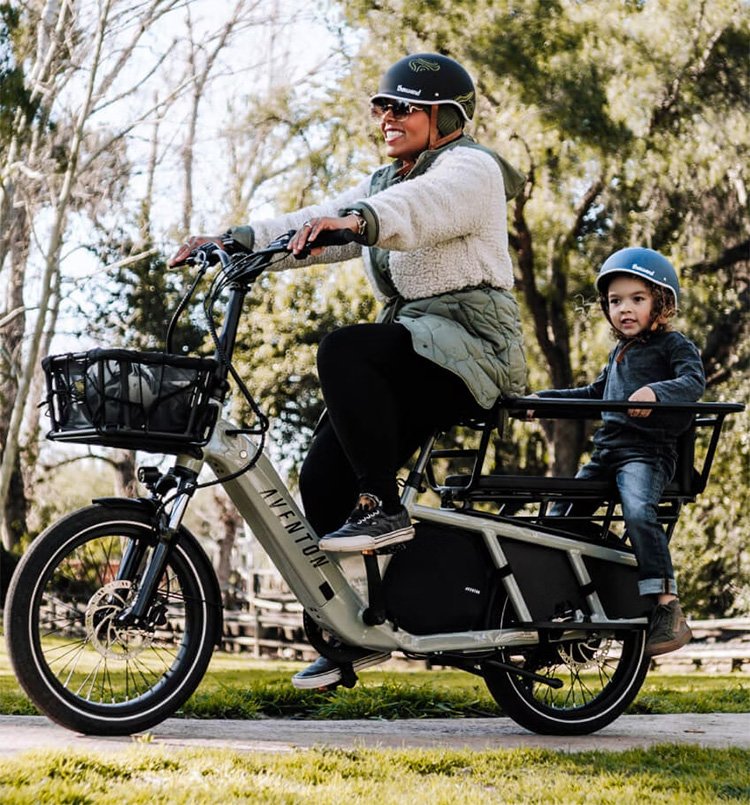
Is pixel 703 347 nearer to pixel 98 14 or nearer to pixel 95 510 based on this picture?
pixel 98 14

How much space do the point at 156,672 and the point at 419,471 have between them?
42.4 inches

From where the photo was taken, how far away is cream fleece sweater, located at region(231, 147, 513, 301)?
12.6 feet

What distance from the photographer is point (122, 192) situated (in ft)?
68.9

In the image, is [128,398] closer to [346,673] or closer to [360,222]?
[360,222]

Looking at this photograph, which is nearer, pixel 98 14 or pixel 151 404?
pixel 151 404

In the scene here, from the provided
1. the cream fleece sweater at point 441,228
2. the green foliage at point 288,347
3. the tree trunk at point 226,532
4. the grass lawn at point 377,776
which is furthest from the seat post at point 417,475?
the tree trunk at point 226,532

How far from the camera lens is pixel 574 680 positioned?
4.70 meters

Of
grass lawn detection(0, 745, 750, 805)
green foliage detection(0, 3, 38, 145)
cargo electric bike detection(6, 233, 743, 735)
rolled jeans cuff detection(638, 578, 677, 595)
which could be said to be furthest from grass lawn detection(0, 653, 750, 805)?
green foliage detection(0, 3, 38, 145)

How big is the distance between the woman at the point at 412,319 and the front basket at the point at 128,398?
0.50 meters

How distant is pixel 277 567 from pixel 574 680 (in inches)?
49.8

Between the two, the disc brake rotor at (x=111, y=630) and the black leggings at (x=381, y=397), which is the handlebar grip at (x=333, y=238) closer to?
the black leggings at (x=381, y=397)

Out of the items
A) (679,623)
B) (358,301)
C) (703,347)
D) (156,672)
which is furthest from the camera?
(358,301)

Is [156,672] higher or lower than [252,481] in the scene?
lower

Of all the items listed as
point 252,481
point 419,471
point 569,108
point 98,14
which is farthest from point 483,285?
point 98,14
